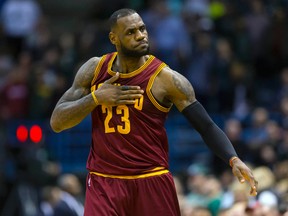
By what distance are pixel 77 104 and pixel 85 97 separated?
10 centimetres

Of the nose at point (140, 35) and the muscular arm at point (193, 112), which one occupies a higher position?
the nose at point (140, 35)

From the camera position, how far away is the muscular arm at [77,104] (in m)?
9.05

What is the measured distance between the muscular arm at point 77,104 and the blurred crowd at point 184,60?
8.02m

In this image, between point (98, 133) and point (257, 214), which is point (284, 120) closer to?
point (257, 214)

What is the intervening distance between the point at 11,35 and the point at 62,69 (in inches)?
73.1

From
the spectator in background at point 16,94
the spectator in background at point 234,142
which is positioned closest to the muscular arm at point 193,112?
the spectator in background at point 234,142

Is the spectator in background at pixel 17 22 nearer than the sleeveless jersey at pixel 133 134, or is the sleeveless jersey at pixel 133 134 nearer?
the sleeveless jersey at pixel 133 134

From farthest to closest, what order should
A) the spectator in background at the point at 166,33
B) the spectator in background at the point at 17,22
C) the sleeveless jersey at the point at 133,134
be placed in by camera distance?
the spectator in background at the point at 17,22, the spectator in background at the point at 166,33, the sleeveless jersey at the point at 133,134

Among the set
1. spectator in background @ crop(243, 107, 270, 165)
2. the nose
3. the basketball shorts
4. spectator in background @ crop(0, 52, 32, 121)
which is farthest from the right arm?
spectator in background @ crop(0, 52, 32, 121)

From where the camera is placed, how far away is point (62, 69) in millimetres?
19750

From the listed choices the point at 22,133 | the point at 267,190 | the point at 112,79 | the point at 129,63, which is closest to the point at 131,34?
the point at 129,63

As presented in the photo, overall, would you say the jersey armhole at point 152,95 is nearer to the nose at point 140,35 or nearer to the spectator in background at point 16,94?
the nose at point 140,35

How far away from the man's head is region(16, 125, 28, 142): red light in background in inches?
398

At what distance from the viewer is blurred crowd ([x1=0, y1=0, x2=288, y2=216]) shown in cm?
1845
